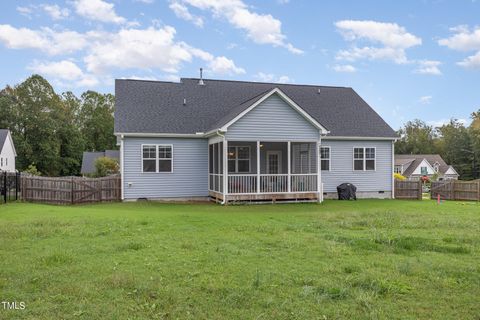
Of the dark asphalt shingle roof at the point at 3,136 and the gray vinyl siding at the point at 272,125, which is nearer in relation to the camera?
the gray vinyl siding at the point at 272,125

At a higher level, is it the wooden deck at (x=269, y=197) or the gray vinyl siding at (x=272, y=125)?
the gray vinyl siding at (x=272, y=125)

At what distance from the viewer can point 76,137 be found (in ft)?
170

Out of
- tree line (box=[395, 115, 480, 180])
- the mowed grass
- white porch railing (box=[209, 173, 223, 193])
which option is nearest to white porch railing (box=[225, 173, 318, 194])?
white porch railing (box=[209, 173, 223, 193])

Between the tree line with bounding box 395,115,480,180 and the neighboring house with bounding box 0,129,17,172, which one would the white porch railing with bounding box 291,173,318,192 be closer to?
the neighboring house with bounding box 0,129,17,172

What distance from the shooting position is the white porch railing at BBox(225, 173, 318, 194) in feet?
57.2

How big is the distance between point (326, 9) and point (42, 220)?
14.3m

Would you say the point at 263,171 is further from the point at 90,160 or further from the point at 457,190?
the point at 90,160

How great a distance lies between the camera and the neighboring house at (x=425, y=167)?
207 ft

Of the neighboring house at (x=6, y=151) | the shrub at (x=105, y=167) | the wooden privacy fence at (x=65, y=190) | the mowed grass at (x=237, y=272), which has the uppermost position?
the neighboring house at (x=6, y=151)

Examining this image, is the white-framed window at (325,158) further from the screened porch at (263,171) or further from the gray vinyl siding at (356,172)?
the screened porch at (263,171)

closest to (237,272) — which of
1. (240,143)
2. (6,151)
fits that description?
(240,143)

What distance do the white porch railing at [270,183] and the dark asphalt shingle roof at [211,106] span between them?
2727mm

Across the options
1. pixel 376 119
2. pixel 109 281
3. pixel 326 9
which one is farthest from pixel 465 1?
pixel 109 281

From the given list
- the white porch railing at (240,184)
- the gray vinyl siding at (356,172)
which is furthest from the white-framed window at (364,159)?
the white porch railing at (240,184)
